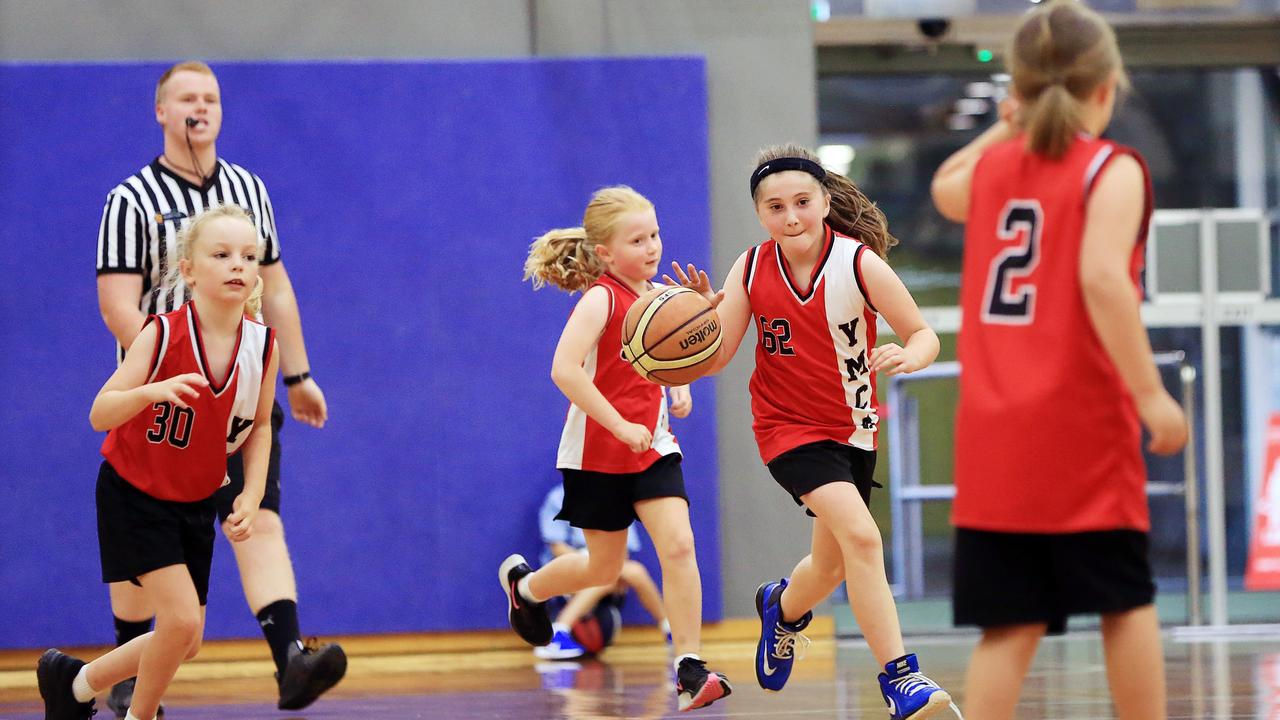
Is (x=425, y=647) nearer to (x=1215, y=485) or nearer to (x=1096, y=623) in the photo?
(x=1096, y=623)

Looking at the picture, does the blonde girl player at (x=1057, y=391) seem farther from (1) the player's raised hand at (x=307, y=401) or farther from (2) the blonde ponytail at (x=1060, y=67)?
(1) the player's raised hand at (x=307, y=401)

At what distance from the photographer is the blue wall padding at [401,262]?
693 centimetres

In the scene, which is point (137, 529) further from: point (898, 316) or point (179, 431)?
point (898, 316)

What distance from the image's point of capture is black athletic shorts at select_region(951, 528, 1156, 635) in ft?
8.64

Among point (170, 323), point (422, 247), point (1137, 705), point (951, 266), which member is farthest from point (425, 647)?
point (1137, 705)

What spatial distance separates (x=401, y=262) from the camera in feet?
23.4

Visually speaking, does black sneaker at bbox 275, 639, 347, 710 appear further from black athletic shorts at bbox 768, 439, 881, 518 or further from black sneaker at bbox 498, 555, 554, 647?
black athletic shorts at bbox 768, 439, 881, 518

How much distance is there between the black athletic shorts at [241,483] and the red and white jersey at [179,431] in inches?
11.7

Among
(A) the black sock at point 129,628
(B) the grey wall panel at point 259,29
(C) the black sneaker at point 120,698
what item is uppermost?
(B) the grey wall panel at point 259,29

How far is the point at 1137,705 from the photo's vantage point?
2.67 m

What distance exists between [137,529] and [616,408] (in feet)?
4.78

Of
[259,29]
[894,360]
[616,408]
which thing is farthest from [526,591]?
[259,29]

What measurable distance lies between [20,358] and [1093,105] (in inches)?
222

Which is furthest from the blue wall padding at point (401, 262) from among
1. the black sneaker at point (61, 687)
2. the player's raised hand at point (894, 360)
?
the player's raised hand at point (894, 360)
